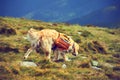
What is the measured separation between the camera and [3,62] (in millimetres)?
23016

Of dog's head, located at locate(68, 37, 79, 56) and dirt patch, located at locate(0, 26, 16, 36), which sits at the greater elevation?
dirt patch, located at locate(0, 26, 16, 36)

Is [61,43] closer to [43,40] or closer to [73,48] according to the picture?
[43,40]

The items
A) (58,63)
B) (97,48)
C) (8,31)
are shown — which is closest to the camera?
(58,63)

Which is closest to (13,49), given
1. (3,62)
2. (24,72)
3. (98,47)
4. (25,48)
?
(25,48)

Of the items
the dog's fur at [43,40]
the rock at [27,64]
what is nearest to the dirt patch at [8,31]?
the dog's fur at [43,40]

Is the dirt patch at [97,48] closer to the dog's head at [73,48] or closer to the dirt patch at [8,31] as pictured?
the dog's head at [73,48]

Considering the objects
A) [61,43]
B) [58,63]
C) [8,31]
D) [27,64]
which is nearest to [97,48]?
[61,43]

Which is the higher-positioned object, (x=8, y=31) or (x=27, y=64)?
(x=8, y=31)

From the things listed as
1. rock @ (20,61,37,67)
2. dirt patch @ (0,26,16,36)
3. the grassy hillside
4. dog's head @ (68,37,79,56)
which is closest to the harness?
dog's head @ (68,37,79,56)

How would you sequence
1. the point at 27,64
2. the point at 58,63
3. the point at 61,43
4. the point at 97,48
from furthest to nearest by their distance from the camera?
1. the point at 97,48
2. the point at 61,43
3. the point at 58,63
4. the point at 27,64

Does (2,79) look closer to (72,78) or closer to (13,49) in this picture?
(72,78)

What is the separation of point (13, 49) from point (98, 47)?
8059mm

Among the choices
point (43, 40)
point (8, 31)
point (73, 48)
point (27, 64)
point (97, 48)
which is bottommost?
point (27, 64)

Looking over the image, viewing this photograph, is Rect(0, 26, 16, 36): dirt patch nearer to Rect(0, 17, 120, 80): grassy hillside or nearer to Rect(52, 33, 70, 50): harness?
Rect(0, 17, 120, 80): grassy hillside
